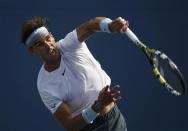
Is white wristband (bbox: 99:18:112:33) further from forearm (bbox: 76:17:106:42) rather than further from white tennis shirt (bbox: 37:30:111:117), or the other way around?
white tennis shirt (bbox: 37:30:111:117)

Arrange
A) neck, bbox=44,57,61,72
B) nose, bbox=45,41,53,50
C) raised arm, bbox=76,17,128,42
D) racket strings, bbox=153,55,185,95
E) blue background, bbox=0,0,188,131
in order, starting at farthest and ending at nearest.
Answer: blue background, bbox=0,0,188,131
neck, bbox=44,57,61,72
nose, bbox=45,41,53,50
raised arm, bbox=76,17,128,42
racket strings, bbox=153,55,185,95

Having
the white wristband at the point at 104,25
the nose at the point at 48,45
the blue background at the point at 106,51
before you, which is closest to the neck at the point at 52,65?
the nose at the point at 48,45

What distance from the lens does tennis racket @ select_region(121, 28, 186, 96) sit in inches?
116

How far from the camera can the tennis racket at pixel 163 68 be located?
2.95m

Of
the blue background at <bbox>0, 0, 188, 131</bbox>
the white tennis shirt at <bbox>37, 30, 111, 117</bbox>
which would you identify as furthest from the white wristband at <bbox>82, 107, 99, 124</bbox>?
the blue background at <bbox>0, 0, 188, 131</bbox>

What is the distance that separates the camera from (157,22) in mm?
4777

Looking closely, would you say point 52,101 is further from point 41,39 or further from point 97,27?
point 97,27

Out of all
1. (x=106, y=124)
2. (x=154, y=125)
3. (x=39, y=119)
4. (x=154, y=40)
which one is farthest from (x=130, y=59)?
(x=106, y=124)

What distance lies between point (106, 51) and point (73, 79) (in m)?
1.59

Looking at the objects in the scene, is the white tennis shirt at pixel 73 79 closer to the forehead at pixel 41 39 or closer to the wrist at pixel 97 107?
the forehead at pixel 41 39

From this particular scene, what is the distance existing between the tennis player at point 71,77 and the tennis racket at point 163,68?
0.29 meters

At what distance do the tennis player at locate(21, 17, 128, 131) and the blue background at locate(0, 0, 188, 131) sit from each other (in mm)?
1452

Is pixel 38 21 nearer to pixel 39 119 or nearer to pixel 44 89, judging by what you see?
pixel 44 89

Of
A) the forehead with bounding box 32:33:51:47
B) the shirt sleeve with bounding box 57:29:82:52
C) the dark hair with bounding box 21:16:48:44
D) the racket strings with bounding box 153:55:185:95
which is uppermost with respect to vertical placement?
the dark hair with bounding box 21:16:48:44
